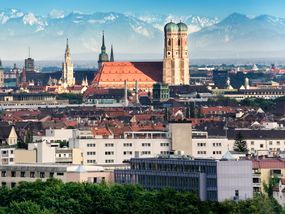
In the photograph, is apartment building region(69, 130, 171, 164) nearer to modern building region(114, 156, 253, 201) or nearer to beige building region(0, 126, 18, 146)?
beige building region(0, 126, 18, 146)

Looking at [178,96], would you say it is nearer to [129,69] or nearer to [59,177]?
[129,69]

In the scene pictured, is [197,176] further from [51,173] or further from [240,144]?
[240,144]

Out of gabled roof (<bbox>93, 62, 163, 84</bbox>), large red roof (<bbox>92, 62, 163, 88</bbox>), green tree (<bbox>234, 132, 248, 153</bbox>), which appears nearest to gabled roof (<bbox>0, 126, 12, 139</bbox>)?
green tree (<bbox>234, 132, 248, 153</bbox>)

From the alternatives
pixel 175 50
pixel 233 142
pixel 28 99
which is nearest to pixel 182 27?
pixel 175 50

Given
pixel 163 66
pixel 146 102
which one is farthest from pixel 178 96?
pixel 163 66

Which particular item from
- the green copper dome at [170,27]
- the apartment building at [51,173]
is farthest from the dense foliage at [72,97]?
the apartment building at [51,173]

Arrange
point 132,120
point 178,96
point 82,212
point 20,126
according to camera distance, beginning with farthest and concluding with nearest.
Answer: point 178,96, point 132,120, point 20,126, point 82,212
